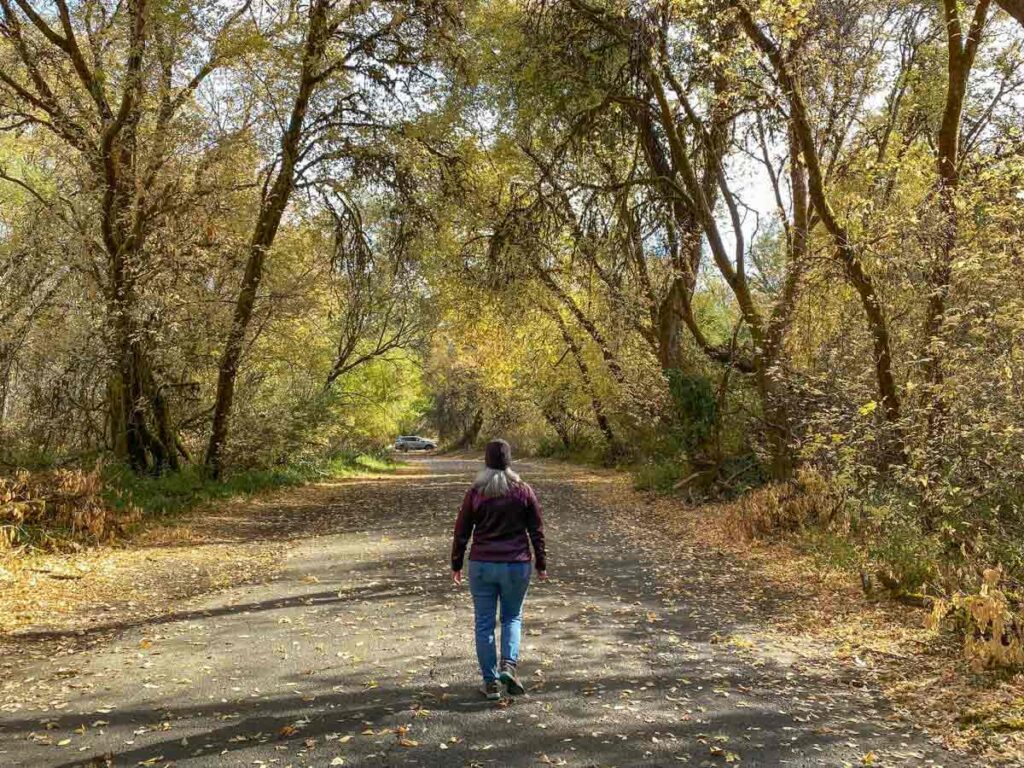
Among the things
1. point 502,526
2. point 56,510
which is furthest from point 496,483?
point 56,510

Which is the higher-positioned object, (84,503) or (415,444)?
(84,503)

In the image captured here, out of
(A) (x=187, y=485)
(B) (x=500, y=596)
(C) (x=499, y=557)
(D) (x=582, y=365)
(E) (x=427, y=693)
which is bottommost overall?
(E) (x=427, y=693)

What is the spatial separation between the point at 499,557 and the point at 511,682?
2.81ft

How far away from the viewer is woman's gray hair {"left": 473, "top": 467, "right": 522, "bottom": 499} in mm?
5625

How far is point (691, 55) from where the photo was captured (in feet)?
45.5

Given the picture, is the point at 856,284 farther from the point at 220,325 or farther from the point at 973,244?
the point at 220,325

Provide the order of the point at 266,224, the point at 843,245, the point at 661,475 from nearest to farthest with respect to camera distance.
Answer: the point at 843,245 < the point at 266,224 < the point at 661,475

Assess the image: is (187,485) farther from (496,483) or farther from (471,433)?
(471,433)

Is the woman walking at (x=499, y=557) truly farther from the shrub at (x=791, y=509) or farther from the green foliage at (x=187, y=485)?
the green foliage at (x=187, y=485)

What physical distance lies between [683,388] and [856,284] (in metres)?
7.24

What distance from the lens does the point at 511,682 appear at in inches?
214

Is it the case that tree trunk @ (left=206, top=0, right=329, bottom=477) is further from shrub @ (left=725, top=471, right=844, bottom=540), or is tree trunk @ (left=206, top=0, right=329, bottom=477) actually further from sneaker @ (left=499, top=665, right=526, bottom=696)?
sneaker @ (left=499, top=665, right=526, bottom=696)

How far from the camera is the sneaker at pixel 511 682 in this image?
214 inches

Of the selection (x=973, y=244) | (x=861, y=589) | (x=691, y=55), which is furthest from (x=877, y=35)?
(x=861, y=589)
